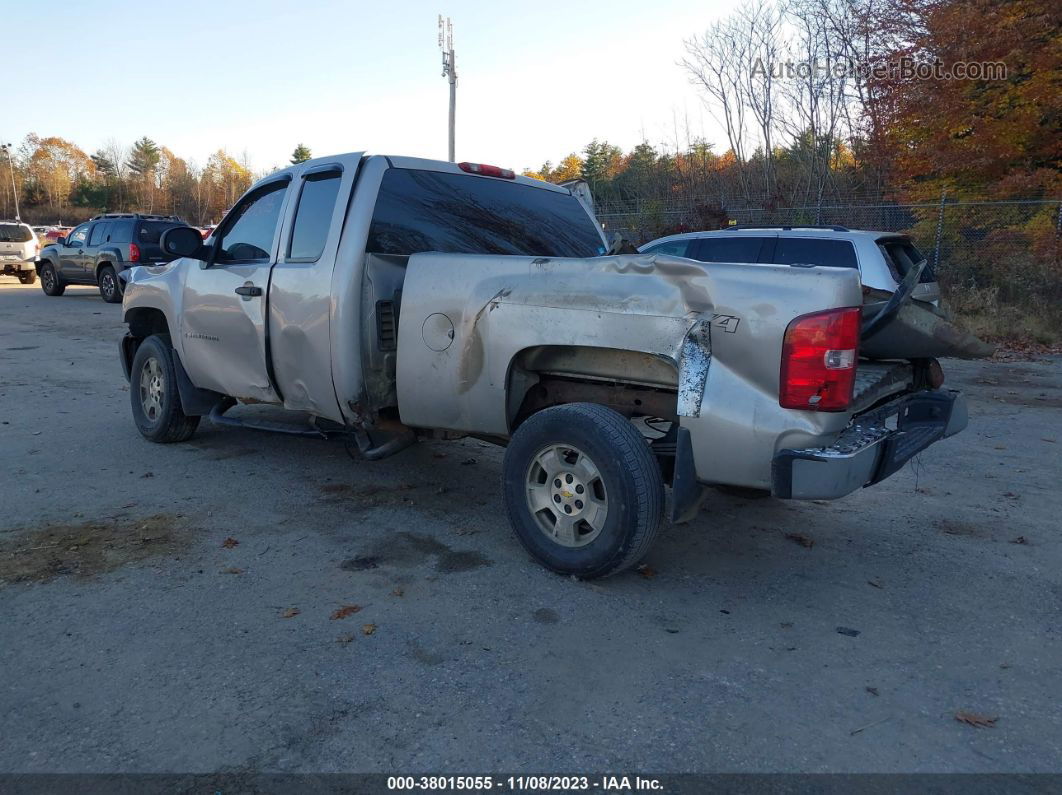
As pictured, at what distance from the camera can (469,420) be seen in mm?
4426

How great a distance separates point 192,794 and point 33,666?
115cm

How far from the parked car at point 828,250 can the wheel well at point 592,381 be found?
4.58 meters

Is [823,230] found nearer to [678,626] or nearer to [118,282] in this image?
[678,626]

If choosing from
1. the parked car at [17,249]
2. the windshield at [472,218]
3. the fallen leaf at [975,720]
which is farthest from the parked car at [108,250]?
the fallen leaf at [975,720]

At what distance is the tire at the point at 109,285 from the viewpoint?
61.7 feet

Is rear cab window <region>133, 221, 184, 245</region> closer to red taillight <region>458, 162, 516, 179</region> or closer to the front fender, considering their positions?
the front fender

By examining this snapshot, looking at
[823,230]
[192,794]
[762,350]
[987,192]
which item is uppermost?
[987,192]

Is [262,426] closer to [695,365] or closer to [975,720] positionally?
[695,365]

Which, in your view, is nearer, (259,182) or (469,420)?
(469,420)

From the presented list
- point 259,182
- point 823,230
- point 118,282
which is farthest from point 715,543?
point 118,282

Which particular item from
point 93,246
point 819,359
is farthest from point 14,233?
point 819,359

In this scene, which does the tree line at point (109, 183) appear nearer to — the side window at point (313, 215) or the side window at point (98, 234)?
the side window at point (98, 234)

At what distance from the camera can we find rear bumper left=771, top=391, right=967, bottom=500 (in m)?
3.36

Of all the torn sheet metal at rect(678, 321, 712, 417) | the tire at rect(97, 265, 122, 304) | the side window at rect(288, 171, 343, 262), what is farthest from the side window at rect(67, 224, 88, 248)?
the torn sheet metal at rect(678, 321, 712, 417)
